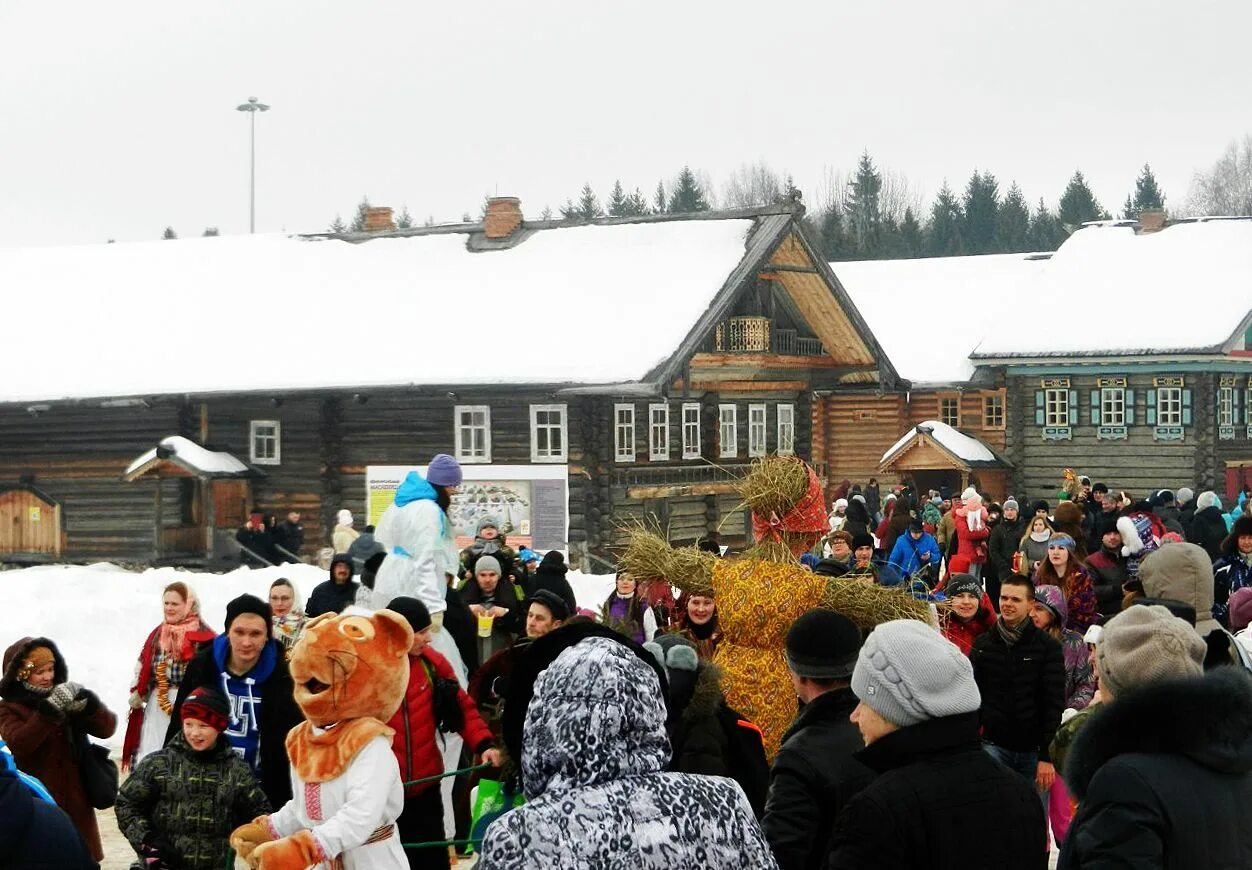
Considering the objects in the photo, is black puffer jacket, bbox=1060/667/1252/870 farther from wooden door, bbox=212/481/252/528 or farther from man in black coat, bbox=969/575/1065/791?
wooden door, bbox=212/481/252/528

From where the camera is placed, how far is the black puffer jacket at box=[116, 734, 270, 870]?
21.5 feet

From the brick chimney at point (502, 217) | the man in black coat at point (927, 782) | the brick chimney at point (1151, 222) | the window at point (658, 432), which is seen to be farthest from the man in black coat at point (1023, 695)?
the brick chimney at point (1151, 222)

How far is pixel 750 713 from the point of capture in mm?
7223

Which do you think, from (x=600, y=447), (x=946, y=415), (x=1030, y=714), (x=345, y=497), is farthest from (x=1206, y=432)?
(x=1030, y=714)

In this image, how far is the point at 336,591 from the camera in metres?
12.5

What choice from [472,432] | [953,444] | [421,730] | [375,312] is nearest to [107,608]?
[421,730]

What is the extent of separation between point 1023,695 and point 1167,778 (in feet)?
16.5

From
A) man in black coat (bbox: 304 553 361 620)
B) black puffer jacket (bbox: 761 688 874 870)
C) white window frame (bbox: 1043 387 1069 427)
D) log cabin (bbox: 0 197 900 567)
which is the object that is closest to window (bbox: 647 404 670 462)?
log cabin (bbox: 0 197 900 567)

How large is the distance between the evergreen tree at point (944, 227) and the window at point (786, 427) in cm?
5343

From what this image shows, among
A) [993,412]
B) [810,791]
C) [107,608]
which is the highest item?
[993,412]

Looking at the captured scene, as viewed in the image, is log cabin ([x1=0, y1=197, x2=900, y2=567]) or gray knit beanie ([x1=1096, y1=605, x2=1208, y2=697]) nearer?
gray knit beanie ([x1=1096, y1=605, x2=1208, y2=697])

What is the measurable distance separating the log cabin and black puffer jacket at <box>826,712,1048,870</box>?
890 inches

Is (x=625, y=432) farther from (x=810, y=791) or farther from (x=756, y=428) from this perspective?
(x=810, y=791)

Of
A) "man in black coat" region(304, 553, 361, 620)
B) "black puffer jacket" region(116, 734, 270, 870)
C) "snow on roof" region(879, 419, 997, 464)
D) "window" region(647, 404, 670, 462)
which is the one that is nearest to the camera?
"black puffer jacket" region(116, 734, 270, 870)
